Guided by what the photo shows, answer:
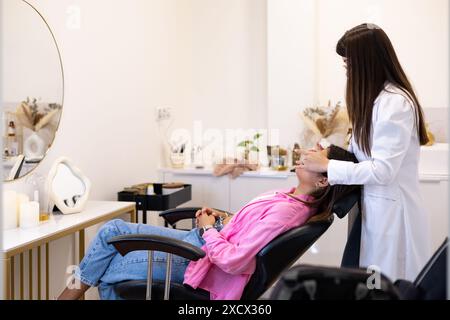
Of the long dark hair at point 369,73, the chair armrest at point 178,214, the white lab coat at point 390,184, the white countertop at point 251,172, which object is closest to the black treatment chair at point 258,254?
the white lab coat at point 390,184

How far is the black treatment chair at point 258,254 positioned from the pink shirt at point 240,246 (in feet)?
0.09

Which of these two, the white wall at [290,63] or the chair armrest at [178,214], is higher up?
the white wall at [290,63]

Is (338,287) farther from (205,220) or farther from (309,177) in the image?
(205,220)

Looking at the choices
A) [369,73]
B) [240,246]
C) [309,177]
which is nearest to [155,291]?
[240,246]

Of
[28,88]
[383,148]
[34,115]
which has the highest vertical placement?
[28,88]

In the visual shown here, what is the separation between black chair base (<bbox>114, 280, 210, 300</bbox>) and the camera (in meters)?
1.36

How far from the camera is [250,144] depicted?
314 cm

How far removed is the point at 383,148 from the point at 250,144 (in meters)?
1.98

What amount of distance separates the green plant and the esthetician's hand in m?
1.20

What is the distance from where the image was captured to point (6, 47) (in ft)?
5.21

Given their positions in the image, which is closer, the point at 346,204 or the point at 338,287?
the point at 338,287

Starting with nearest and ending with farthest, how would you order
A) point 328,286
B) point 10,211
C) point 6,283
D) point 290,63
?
1. point 328,286
2. point 6,283
3. point 10,211
4. point 290,63

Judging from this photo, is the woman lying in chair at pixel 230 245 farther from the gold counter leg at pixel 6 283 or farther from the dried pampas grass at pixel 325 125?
the dried pampas grass at pixel 325 125

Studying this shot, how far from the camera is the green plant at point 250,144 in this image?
2.94m
